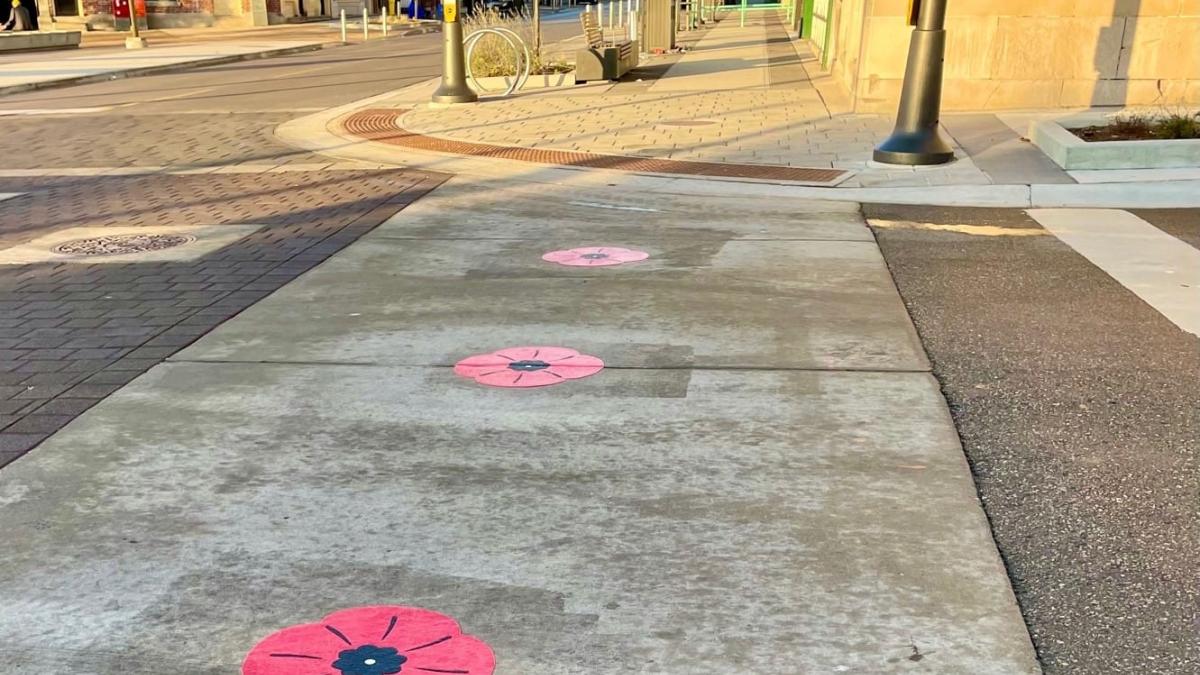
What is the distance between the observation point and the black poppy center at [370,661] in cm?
280

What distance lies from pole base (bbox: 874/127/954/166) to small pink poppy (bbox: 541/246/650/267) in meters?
4.19

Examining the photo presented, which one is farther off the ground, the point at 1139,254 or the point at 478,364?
the point at 1139,254

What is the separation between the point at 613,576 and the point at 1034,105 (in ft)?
42.6

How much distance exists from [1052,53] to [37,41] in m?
30.2

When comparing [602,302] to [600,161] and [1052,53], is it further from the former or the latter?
[1052,53]

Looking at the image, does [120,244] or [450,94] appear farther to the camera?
[450,94]

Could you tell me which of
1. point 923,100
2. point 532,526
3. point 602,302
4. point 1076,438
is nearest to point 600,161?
point 923,100

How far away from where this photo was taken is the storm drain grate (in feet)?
25.0

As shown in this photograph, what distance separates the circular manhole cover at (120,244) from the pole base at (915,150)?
6585 mm

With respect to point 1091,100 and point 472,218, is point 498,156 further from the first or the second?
point 1091,100

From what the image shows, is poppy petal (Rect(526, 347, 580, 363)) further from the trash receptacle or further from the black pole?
the trash receptacle

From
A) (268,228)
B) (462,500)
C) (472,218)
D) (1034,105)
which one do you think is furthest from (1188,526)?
(1034,105)

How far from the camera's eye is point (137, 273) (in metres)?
7.00

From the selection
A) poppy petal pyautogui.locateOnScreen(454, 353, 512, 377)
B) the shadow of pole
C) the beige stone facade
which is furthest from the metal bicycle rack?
poppy petal pyautogui.locateOnScreen(454, 353, 512, 377)
